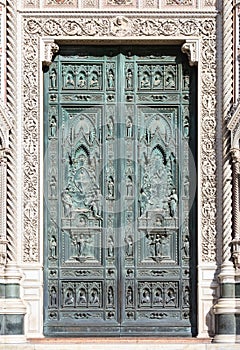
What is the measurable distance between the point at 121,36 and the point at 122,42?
140 mm

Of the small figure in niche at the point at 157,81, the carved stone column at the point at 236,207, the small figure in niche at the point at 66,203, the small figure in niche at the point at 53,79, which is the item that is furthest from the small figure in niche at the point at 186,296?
the small figure in niche at the point at 53,79

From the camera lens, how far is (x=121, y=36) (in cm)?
1642

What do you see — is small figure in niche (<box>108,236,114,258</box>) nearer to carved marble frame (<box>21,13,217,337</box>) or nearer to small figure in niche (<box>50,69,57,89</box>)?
carved marble frame (<box>21,13,217,337</box>)

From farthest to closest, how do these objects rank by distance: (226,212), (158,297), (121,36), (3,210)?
1. (158,297)
2. (121,36)
3. (226,212)
4. (3,210)

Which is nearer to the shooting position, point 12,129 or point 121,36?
point 12,129

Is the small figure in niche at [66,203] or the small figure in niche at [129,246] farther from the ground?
the small figure in niche at [66,203]

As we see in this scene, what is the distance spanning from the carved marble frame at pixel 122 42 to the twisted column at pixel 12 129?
15 cm

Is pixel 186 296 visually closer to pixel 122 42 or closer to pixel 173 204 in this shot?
pixel 173 204

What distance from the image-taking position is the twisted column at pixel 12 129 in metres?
16.2

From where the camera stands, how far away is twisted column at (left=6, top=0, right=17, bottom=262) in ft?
53.1

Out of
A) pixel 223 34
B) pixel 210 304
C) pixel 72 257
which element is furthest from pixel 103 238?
pixel 223 34

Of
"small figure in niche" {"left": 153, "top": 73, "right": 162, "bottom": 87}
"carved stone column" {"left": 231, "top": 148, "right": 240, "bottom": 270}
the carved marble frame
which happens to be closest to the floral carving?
the carved marble frame

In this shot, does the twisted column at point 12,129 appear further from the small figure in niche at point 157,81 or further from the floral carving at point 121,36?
the small figure in niche at point 157,81

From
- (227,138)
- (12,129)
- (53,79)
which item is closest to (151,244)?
(227,138)
